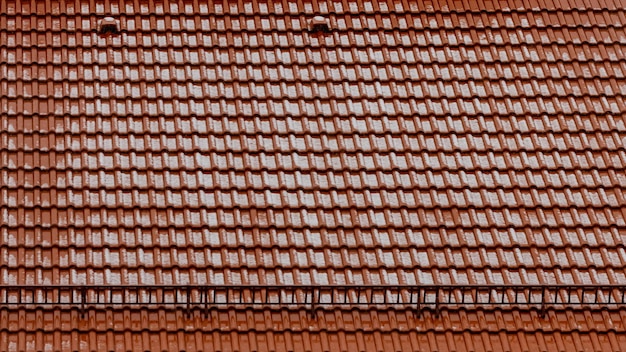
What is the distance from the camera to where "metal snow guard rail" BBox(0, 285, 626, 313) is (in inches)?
1649

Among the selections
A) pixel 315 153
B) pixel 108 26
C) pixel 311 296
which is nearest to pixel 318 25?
pixel 315 153

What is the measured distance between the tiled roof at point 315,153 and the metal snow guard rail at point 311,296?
11.8 inches

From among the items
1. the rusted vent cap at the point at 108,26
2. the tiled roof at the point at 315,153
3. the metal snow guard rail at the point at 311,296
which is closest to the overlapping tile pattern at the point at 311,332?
the tiled roof at the point at 315,153

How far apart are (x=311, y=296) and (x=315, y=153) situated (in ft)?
14.3

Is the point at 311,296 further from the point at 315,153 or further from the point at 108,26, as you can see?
the point at 108,26

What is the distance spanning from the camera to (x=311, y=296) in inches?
1662

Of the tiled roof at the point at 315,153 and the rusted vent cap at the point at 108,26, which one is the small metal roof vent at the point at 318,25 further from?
the rusted vent cap at the point at 108,26

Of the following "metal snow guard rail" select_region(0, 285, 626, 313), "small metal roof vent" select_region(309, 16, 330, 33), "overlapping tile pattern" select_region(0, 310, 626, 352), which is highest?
"small metal roof vent" select_region(309, 16, 330, 33)

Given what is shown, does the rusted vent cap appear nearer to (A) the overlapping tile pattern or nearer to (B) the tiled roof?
(B) the tiled roof

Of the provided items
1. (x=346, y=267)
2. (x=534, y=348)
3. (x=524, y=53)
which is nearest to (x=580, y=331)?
(x=534, y=348)

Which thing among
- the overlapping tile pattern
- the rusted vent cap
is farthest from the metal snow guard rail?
the rusted vent cap

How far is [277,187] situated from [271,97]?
9.15ft

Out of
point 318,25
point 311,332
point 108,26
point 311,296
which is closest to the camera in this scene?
point 311,332

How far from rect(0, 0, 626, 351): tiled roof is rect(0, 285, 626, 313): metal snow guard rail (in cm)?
30
